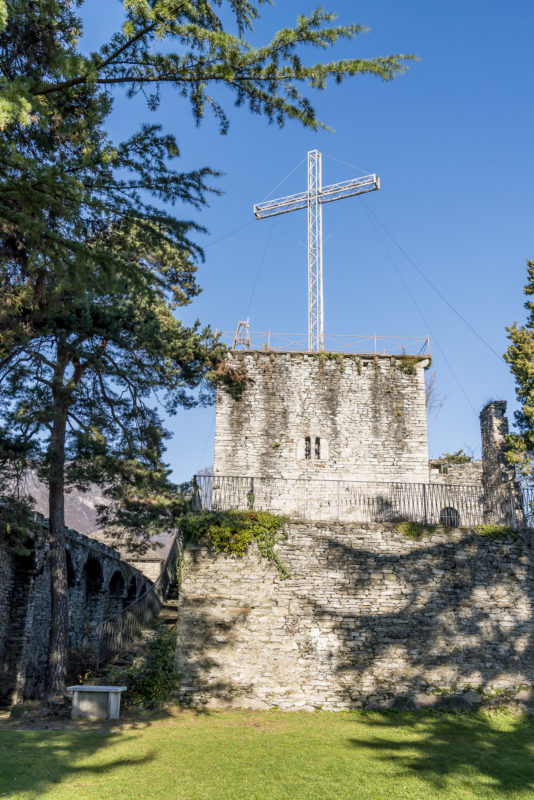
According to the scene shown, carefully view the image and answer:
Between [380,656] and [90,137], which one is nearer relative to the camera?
[90,137]

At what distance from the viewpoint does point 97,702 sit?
466 inches

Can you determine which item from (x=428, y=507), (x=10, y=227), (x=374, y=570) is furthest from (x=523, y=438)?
(x=10, y=227)

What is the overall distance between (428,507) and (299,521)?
360 cm

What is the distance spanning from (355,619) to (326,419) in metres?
8.03

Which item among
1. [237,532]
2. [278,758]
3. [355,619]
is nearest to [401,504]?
[355,619]

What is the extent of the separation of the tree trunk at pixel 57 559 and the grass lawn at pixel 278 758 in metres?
2.76

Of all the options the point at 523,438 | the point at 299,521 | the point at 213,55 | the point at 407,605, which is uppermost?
the point at 213,55

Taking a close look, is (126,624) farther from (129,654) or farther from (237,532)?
(237,532)

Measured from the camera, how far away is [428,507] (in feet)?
51.2

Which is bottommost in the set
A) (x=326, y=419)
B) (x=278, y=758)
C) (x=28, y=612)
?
(x=278, y=758)

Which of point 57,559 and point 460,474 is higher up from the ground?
point 460,474

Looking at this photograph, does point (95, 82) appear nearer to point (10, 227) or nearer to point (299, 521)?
point (10, 227)

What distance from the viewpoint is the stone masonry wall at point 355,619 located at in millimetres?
12797

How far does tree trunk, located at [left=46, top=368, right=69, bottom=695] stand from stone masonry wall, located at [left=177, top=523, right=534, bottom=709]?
2.73 meters
